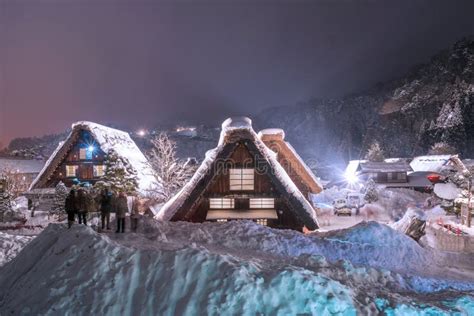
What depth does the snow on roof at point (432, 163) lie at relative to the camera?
47281 millimetres

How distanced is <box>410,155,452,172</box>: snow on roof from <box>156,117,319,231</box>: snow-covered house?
40806mm

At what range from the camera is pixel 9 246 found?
12.2 meters

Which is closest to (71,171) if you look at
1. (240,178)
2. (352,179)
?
(240,178)

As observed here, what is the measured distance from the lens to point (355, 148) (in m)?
92.4

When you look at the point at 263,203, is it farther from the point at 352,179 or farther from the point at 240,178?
the point at 352,179

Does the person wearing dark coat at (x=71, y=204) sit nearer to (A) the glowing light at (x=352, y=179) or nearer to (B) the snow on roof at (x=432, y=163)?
(A) the glowing light at (x=352, y=179)

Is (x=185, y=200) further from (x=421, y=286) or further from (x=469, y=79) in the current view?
(x=469, y=79)

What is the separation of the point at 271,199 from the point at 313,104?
105 m

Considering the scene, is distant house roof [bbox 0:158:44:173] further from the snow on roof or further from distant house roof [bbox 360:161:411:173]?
the snow on roof

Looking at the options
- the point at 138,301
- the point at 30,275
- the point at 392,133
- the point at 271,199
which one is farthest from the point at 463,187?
the point at 392,133

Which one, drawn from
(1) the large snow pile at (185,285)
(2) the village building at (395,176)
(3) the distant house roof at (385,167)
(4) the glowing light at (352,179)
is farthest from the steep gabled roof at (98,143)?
(4) the glowing light at (352,179)

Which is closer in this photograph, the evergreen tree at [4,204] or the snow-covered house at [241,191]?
the snow-covered house at [241,191]

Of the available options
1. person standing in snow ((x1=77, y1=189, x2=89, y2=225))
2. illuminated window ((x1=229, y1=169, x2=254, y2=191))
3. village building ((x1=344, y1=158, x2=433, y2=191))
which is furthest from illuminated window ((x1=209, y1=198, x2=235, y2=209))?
village building ((x1=344, y1=158, x2=433, y2=191))

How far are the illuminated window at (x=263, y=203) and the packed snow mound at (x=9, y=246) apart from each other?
10.4 meters
